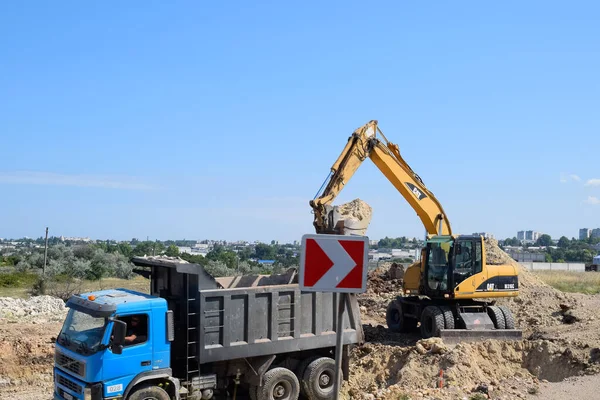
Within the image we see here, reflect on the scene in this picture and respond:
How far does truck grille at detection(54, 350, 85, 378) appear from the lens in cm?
951

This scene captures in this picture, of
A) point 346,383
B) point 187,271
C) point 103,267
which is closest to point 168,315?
point 187,271

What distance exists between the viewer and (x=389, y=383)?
1418 centimetres

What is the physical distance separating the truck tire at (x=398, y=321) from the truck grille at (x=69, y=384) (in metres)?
10.8

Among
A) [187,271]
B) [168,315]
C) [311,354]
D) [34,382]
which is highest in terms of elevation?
[187,271]

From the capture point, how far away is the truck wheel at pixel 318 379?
11.8 metres

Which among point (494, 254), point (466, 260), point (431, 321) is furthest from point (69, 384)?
point (494, 254)

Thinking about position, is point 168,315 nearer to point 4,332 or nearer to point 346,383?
point 346,383

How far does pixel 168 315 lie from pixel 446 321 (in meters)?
8.94

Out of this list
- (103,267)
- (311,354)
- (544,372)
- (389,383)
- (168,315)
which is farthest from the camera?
(103,267)

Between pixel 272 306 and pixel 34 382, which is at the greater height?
pixel 272 306

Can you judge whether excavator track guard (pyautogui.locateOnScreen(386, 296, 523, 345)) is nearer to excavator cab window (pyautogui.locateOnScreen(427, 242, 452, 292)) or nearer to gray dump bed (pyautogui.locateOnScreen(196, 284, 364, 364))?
excavator cab window (pyautogui.locateOnScreen(427, 242, 452, 292))

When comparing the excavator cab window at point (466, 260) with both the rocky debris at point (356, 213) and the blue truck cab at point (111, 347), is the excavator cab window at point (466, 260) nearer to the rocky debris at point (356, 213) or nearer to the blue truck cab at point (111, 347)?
the rocky debris at point (356, 213)

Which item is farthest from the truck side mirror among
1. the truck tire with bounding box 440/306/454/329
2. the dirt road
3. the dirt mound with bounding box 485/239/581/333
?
the dirt mound with bounding box 485/239/581/333

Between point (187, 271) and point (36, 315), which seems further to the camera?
point (36, 315)
